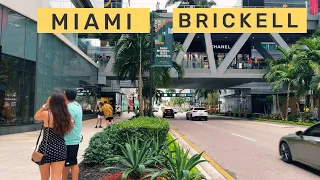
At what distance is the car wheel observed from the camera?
28.7ft

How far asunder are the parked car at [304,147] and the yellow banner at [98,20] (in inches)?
260

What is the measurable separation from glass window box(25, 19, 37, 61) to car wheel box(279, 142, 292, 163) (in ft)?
45.1

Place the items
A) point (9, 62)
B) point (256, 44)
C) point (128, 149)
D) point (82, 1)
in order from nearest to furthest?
point (128, 149) < point (9, 62) < point (82, 1) < point (256, 44)

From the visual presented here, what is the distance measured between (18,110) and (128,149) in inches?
505

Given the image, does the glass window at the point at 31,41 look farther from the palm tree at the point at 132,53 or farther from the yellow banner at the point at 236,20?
the yellow banner at the point at 236,20

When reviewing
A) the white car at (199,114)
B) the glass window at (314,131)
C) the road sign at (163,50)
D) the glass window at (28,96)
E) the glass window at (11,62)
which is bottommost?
the white car at (199,114)

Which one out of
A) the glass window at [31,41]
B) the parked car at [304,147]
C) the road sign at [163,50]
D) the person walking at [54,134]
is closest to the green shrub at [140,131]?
the person walking at [54,134]

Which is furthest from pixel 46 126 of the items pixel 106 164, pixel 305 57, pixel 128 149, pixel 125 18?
pixel 305 57

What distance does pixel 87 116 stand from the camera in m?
32.0

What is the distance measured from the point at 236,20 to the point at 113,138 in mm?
6227

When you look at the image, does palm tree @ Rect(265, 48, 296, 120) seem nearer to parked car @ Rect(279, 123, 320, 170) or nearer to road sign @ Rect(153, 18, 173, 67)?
road sign @ Rect(153, 18, 173, 67)

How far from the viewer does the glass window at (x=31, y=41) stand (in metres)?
17.0

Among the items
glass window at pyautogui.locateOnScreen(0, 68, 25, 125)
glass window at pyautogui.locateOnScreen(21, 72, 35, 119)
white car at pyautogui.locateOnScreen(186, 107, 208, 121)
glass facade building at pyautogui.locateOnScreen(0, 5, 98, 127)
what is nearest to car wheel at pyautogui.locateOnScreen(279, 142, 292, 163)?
glass facade building at pyautogui.locateOnScreen(0, 5, 98, 127)

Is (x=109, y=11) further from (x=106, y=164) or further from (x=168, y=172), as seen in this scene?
(x=168, y=172)
